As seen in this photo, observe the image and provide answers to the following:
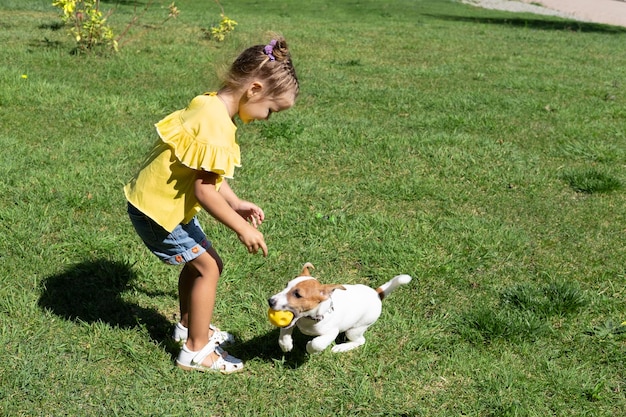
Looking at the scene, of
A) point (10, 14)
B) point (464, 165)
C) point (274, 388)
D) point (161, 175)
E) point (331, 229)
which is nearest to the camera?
point (161, 175)

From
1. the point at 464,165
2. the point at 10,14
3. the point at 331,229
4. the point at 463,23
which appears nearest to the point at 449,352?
the point at 331,229

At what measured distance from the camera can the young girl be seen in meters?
2.69

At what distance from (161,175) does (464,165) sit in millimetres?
3592

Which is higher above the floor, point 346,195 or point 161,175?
point 161,175

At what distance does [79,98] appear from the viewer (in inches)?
272

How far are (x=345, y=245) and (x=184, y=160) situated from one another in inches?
75.5

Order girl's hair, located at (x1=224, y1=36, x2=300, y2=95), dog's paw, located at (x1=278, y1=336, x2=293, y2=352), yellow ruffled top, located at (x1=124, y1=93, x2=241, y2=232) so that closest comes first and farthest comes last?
yellow ruffled top, located at (x1=124, y1=93, x2=241, y2=232)
girl's hair, located at (x1=224, y1=36, x2=300, y2=95)
dog's paw, located at (x1=278, y1=336, x2=293, y2=352)

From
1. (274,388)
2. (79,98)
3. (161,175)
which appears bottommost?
(274,388)

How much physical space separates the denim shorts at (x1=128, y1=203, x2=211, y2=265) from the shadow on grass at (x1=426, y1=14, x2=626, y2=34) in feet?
56.3

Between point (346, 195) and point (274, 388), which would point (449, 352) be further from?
point (346, 195)

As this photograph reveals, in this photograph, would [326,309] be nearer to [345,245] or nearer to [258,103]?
[258,103]

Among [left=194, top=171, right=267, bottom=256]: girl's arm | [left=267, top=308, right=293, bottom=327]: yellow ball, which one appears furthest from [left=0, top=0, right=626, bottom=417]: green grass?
[left=194, top=171, right=267, bottom=256]: girl's arm

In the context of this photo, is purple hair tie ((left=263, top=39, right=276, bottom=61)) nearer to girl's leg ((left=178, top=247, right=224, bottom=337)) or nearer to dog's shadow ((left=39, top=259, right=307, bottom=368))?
girl's leg ((left=178, top=247, right=224, bottom=337))

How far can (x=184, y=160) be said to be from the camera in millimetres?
2654
